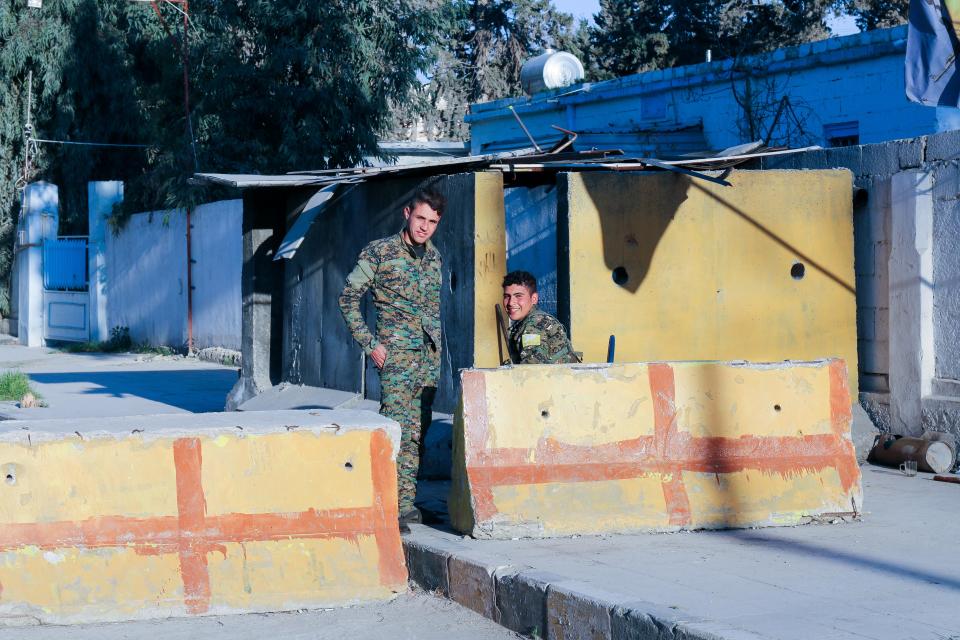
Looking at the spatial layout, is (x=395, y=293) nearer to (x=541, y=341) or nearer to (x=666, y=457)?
(x=541, y=341)

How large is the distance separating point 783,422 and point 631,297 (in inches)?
94.7

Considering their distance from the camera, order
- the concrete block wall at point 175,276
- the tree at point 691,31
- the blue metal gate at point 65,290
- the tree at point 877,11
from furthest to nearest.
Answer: the tree at point 691,31 → the tree at point 877,11 → the blue metal gate at point 65,290 → the concrete block wall at point 175,276

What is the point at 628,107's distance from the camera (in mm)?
20469

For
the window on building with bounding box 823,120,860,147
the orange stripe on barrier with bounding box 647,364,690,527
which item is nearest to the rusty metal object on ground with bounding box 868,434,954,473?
the orange stripe on barrier with bounding box 647,364,690,527

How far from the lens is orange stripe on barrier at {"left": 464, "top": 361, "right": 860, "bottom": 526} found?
6289 millimetres

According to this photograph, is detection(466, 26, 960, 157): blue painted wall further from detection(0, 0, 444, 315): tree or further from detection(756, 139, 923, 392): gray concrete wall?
detection(756, 139, 923, 392): gray concrete wall

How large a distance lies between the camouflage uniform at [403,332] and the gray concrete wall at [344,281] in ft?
7.15

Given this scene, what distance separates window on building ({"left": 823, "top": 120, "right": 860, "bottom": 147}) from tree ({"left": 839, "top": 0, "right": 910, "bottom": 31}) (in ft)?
49.0

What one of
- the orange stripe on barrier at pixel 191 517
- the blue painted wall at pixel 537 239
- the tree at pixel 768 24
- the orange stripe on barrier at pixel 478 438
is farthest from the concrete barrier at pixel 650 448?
the tree at pixel 768 24

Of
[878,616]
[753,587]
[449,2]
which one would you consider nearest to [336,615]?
[753,587]

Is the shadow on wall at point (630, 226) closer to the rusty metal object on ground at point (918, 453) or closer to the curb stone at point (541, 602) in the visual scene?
the rusty metal object on ground at point (918, 453)

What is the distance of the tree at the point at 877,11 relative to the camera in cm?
3042

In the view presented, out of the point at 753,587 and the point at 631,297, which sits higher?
the point at 631,297

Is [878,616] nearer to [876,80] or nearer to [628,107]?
[876,80]
